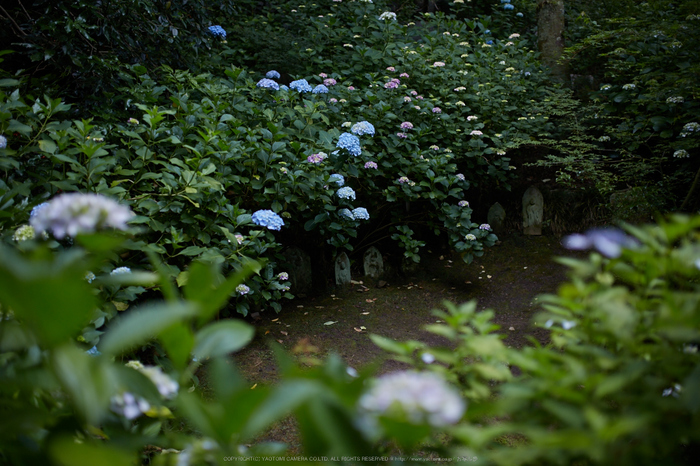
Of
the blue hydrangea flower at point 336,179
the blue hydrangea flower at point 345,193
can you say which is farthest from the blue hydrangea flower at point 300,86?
the blue hydrangea flower at point 345,193

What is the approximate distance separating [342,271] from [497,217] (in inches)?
58.4

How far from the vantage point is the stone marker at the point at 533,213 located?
3.83 metres

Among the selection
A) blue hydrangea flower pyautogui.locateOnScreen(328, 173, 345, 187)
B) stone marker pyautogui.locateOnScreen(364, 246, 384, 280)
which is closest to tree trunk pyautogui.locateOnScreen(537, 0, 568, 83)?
stone marker pyautogui.locateOnScreen(364, 246, 384, 280)

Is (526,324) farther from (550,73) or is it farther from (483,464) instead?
(550,73)

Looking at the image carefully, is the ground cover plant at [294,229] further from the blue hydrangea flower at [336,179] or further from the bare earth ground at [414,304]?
the bare earth ground at [414,304]

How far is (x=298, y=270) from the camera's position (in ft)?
10.3

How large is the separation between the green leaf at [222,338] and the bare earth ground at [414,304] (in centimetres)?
146

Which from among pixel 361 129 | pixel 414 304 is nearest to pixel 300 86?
pixel 361 129

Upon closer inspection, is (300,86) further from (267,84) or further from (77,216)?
(77,216)

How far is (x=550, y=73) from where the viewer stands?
4.66 m

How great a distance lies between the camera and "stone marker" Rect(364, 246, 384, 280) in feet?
11.3

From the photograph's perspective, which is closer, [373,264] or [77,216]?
[77,216]

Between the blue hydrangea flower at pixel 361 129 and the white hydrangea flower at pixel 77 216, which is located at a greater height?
the blue hydrangea flower at pixel 361 129

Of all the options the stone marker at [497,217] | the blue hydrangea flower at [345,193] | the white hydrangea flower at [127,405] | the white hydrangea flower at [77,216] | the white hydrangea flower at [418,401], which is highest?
the blue hydrangea flower at [345,193]
